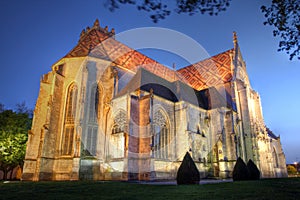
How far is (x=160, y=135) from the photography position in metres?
18.1

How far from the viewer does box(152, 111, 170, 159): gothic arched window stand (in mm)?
17298

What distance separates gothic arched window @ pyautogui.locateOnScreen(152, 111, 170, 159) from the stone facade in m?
0.07

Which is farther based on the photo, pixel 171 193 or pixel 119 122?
pixel 119 122

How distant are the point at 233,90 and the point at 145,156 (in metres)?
14.9

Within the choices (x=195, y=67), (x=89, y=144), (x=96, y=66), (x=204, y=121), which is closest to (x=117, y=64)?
(x=96, y=66)

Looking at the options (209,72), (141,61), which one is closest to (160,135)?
(141,61)

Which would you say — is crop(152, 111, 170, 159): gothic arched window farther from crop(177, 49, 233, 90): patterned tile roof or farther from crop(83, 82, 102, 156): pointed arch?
crop(177, 49, 233, 90): patterned tile roof

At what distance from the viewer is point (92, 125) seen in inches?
719

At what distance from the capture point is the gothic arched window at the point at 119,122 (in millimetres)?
17625

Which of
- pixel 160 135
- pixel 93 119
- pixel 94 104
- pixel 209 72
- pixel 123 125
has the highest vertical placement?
pixel 209 72

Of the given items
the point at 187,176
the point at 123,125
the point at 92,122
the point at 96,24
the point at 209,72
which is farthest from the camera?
the point at 209,72

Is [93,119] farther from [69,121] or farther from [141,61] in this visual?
[141,61]

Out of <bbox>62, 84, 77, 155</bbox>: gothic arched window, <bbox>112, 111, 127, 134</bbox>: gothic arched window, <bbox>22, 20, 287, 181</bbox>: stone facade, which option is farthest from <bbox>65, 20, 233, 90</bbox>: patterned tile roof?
<bbox>112, 111, 127, 134</bbox>: gothic arched window

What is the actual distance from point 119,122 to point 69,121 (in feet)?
13.8
